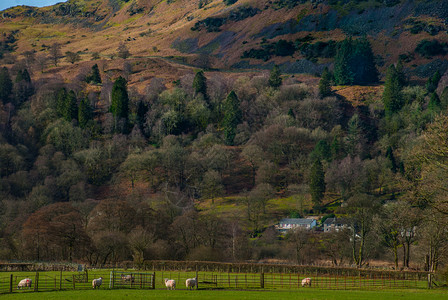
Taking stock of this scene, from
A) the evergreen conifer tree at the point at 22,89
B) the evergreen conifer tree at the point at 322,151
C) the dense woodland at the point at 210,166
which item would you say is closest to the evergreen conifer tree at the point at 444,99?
the dense woodland at the point at 210,166

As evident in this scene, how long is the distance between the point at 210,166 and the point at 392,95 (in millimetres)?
53852

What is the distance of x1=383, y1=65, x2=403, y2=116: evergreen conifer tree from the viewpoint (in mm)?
146625

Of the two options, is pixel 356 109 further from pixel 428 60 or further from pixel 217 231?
pixel 217 231

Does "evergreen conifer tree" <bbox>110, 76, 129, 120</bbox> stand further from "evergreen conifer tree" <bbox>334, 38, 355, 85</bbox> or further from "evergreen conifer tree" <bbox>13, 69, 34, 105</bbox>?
"evergreen conifer tree" <bbox>334, 38, 355, 85</bbox>

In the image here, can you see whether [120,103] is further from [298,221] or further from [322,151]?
[298,221]

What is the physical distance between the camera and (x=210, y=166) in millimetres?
129250

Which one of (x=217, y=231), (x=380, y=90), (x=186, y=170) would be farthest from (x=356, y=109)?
(x=217, y=231)

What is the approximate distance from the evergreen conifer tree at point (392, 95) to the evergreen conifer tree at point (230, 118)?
39.5m

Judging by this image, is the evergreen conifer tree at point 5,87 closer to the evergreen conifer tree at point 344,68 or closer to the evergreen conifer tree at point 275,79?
the evergreen conifer tree at point 275,79

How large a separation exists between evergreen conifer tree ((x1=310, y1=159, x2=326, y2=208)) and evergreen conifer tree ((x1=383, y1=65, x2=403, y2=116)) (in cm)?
4183

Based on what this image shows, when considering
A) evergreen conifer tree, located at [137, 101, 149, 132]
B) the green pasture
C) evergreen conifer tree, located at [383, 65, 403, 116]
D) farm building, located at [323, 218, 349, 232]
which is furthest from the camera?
evergreen conifer tree, located at [137, 101, 149, 132]

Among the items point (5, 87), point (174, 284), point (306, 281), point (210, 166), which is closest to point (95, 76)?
point (5, 87)

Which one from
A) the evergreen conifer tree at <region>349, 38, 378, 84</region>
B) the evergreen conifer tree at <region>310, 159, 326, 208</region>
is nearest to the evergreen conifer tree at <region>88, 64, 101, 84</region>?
the evergreen conifer tree at <region>349, 38, 378, 84</region>

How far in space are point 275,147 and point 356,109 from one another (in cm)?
3586
